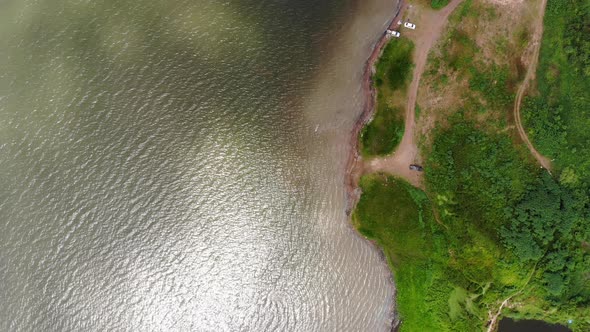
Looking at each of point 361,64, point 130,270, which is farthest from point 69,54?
point 361,64

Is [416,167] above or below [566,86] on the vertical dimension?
below

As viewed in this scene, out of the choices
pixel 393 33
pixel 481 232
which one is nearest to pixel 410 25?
pixel 393 33

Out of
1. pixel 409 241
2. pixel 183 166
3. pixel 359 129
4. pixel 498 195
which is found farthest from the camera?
pixel 359 129

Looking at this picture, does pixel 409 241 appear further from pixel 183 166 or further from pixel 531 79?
pixel 183 166

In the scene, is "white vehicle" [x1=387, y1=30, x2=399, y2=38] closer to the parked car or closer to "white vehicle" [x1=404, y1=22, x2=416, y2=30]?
"white vehicle" [x1=404, y1=22, x2=416, y2=30]

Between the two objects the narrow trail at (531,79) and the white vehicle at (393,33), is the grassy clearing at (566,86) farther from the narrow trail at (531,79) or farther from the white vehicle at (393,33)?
the white vehicle at (393,33)

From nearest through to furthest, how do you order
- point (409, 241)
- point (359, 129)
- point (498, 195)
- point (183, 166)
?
point (498, 195), point (409, 241), point (183, 166), point (359, 129)

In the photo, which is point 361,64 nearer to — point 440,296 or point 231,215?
point 231,215

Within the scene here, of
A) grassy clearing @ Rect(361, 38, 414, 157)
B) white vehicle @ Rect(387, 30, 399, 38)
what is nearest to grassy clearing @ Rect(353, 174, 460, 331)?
grassy clearing @ Rect(361, 38, 414, 157)
